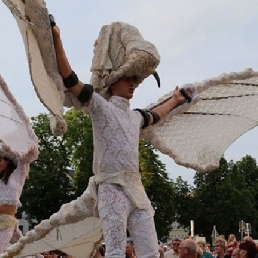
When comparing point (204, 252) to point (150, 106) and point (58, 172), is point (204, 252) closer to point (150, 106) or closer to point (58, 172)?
point (150, 106)

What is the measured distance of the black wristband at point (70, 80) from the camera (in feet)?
14.4

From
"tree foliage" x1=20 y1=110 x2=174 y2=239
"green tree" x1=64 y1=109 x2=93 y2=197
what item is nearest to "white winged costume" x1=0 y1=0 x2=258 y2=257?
"green tree" x1=64 y1=109 x2=93 y2=197

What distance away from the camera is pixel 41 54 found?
167 inches

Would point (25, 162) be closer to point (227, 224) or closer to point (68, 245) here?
point (68, 245)

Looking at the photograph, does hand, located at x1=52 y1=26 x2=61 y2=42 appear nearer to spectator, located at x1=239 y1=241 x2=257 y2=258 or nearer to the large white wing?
the large white wing

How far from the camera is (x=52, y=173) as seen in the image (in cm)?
4256

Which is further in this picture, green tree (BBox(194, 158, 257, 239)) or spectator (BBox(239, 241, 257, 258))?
green tree (BBox(194, 158, 257, 239))

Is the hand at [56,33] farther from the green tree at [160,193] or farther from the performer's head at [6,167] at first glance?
the green tree at [160,193]

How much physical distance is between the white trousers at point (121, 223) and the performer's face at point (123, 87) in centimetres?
66

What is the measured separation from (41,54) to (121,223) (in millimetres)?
1084

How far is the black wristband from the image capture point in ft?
14.4

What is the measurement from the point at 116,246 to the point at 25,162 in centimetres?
171

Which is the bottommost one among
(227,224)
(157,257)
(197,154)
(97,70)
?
(157,257)

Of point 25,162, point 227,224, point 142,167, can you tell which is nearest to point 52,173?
point 142,167
